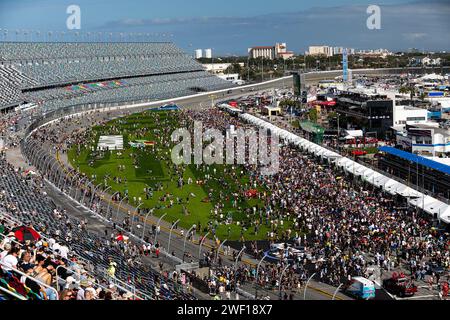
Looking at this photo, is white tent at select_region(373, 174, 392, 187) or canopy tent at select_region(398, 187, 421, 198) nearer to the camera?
canopy tent at select_region(398, 187, 421, 198)

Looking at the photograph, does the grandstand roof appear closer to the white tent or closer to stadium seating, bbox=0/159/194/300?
the white tent

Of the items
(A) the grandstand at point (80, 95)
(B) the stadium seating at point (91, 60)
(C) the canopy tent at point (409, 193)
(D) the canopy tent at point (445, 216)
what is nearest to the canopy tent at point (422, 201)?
(C) the canopy tent at point (409, 193)

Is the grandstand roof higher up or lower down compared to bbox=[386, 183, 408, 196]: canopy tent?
higher up

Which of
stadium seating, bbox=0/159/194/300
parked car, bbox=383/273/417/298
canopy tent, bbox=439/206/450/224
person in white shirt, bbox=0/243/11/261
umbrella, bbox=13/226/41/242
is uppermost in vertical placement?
person in white shirt, bbox=0/243/11/261

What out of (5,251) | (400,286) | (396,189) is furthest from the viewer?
(396,189)

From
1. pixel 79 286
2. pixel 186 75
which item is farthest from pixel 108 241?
pixel 186 75

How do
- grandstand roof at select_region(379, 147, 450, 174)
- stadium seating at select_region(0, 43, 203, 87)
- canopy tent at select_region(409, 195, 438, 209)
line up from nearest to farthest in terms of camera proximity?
canopy tent at select_region(409, 195, 438, 209), grandstand roof at select_region(379, 147, 450, 174), stadium seating at select_region(0, 43, 203, 87)

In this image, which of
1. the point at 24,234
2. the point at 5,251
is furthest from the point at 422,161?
the point at 5,251

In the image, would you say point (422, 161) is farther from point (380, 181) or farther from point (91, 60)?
point (91, 60)

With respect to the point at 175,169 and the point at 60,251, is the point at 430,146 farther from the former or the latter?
the point at 60,251

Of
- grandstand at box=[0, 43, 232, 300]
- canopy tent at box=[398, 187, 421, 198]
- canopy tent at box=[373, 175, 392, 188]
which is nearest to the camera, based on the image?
grandstand at box=[0, 43, 232, 300]

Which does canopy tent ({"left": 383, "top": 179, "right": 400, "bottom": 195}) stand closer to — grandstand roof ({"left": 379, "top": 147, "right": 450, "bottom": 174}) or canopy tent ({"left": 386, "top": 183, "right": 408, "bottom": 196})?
canopy tent ({"left": 386, "top": 183, "right": 408, "bottom": 196})

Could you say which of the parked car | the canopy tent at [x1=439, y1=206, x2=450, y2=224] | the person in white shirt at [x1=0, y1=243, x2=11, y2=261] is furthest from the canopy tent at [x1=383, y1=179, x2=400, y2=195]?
the person in white shirt at [x1=0, y1=243, x2=11, y2=261]
